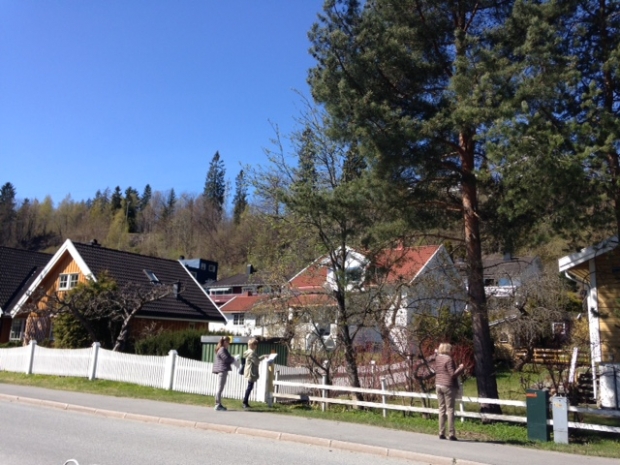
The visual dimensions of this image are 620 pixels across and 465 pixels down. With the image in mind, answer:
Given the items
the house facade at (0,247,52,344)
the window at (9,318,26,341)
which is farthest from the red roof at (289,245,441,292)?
the window at (9,318,26,341)

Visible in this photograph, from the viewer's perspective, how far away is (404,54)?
1234 centimetres

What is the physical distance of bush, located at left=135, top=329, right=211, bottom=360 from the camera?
21969 mm

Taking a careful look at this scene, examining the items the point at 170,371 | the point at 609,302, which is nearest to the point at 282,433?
the point at 170,371

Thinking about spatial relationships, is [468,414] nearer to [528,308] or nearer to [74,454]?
[74,454]

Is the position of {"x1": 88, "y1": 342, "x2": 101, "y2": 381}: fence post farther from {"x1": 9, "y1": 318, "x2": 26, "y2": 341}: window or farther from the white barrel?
{"x1": 9, "y1": 318, "x2": 26, "y2": 341}: window

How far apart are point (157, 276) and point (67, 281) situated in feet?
14.5

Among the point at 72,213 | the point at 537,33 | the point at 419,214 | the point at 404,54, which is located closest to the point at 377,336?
the point at 419,214

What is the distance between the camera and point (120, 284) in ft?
89.3

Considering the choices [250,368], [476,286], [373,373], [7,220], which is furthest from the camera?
[7,220]

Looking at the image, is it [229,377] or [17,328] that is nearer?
[229,377]

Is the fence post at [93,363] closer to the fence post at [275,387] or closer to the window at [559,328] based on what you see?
the fence post at [275,387]

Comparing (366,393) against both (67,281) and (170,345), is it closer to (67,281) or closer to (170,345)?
(170,345)

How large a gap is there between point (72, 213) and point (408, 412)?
374 ft

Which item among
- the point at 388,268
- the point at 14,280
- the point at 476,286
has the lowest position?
the point at 476,286
